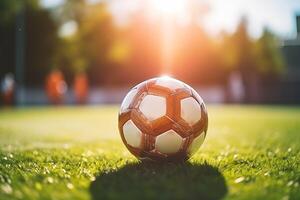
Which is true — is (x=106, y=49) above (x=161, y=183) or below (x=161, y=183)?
below

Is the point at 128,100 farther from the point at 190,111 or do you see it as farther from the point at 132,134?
the point at 190,111

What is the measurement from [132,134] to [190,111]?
691 millimetres

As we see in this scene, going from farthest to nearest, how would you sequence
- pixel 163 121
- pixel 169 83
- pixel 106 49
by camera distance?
1. pixel 106 49
2. pixel 169 83
3. pixel 163 121

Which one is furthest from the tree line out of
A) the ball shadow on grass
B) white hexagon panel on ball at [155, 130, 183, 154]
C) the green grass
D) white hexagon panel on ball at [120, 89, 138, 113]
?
the ball shadow on grass

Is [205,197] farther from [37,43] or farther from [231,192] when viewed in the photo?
[37,43]

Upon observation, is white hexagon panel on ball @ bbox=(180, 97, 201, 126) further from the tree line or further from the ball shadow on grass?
the tree line

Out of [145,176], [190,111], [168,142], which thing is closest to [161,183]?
[145,176]

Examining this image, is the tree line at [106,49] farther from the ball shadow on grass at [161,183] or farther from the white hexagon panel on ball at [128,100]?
the ball shadow on grass at [161,183]

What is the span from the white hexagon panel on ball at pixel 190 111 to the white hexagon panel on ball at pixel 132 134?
52 cm

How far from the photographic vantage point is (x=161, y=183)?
13.8 feet

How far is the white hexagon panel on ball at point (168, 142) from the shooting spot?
16.5 ft

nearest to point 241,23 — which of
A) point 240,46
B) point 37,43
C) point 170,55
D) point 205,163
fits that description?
point 240,46

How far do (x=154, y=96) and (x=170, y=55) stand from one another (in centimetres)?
5154

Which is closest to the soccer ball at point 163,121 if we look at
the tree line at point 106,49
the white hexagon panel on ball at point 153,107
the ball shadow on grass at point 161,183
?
the white hexagon panel on ball at point 153,107
